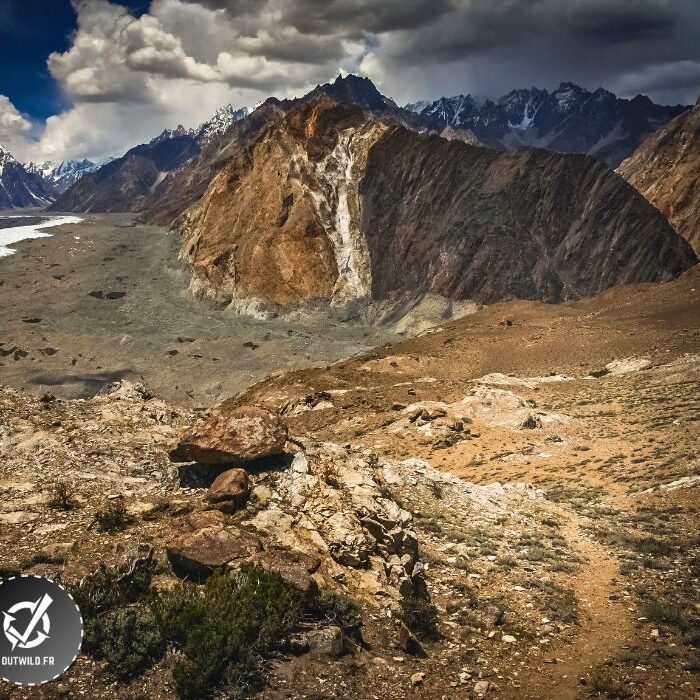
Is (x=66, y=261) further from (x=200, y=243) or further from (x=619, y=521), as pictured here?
(x=619, y=521)

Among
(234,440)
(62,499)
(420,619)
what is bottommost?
(420,619)

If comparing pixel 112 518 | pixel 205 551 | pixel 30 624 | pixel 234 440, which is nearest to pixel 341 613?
pixel 205 551

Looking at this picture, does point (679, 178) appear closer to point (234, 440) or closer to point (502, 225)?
point (502, 225)

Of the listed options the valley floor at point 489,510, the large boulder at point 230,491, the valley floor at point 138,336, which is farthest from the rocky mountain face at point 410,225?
the large boulder at point 230,491

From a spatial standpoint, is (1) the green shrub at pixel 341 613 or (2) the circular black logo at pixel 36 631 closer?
(2) the circular black logo at pixel 36 631

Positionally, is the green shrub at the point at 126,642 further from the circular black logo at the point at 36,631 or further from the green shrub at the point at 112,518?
the green shrub at the point at 112,518

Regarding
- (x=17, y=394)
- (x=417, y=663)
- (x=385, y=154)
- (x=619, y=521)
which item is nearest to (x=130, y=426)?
(x=17, y=394)
